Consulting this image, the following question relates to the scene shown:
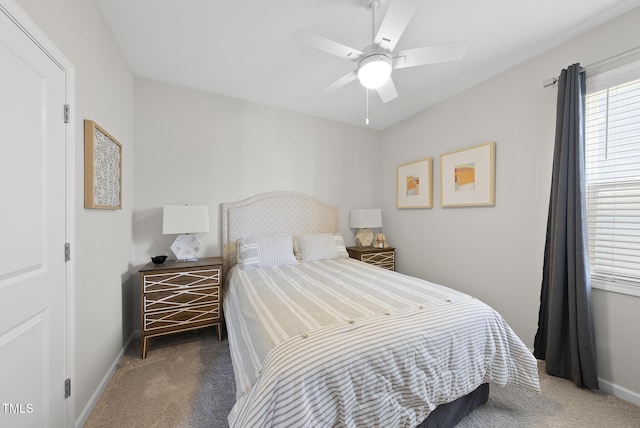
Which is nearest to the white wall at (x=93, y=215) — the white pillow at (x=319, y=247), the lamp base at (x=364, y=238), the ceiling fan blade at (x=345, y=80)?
the ceiling fan blade at (x=345, y=80)

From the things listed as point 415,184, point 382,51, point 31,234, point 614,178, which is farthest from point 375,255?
point 31,234

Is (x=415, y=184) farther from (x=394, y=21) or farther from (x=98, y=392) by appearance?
(x=98, y=392)

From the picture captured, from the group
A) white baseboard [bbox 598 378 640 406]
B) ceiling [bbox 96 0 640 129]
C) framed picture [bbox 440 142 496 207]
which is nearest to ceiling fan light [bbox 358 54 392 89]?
ceiling [bbox 96 0 640 129]

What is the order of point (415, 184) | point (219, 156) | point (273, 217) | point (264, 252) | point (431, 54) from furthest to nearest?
point (415, 184) < point (273, 217) < point (219, 156) < point (264, 252) < point (431, 54)

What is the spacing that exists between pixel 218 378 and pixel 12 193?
173 cm

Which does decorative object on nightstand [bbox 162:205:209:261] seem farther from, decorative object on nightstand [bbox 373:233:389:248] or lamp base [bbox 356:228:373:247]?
decorative object on nightstand [bbox 373:233:389:248]

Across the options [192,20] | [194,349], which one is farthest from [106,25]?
[194,349]

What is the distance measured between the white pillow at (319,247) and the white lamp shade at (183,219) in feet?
3.85

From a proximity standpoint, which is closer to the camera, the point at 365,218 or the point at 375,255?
the point at 375,255

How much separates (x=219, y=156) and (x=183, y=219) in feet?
2.99

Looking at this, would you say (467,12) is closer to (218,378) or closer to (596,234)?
(596,234)

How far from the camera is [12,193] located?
0.99 meters

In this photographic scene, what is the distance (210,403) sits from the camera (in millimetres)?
1663

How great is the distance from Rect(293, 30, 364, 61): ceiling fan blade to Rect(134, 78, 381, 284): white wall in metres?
1.81
